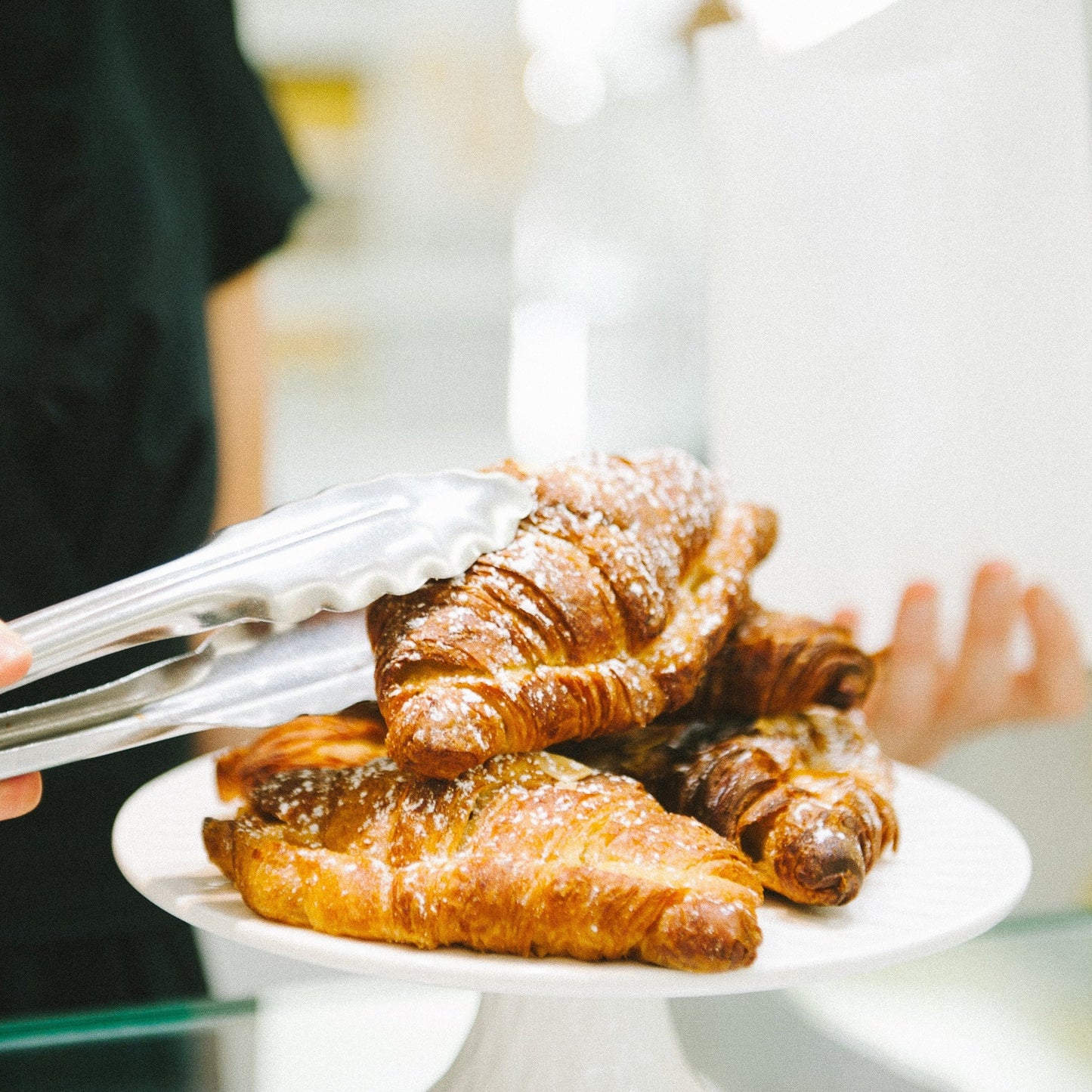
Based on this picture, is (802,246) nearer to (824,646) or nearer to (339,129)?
(824,646)

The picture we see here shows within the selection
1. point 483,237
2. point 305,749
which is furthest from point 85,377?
point 483,237

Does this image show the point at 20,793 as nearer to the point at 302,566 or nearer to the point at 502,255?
the point at 302,566

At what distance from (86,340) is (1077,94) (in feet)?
2.68

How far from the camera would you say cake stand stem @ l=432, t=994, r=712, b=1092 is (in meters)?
0.49

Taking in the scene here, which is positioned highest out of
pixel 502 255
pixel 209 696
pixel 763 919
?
pixel 502 255

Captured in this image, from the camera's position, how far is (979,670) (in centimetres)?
101

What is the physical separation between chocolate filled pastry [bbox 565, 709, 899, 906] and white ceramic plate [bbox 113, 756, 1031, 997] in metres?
0.02

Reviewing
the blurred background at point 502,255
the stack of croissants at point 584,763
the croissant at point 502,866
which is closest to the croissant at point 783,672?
the stack of croissants at point 584,763

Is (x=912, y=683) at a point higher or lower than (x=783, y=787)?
lower

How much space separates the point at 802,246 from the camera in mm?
983

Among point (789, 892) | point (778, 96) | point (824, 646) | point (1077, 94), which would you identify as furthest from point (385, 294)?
point (789, 892)

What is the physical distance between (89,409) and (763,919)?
0.64m

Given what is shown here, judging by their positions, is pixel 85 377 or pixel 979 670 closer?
pixel 85 377

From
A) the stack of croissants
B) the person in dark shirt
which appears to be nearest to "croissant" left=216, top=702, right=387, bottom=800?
the stack of croissants
